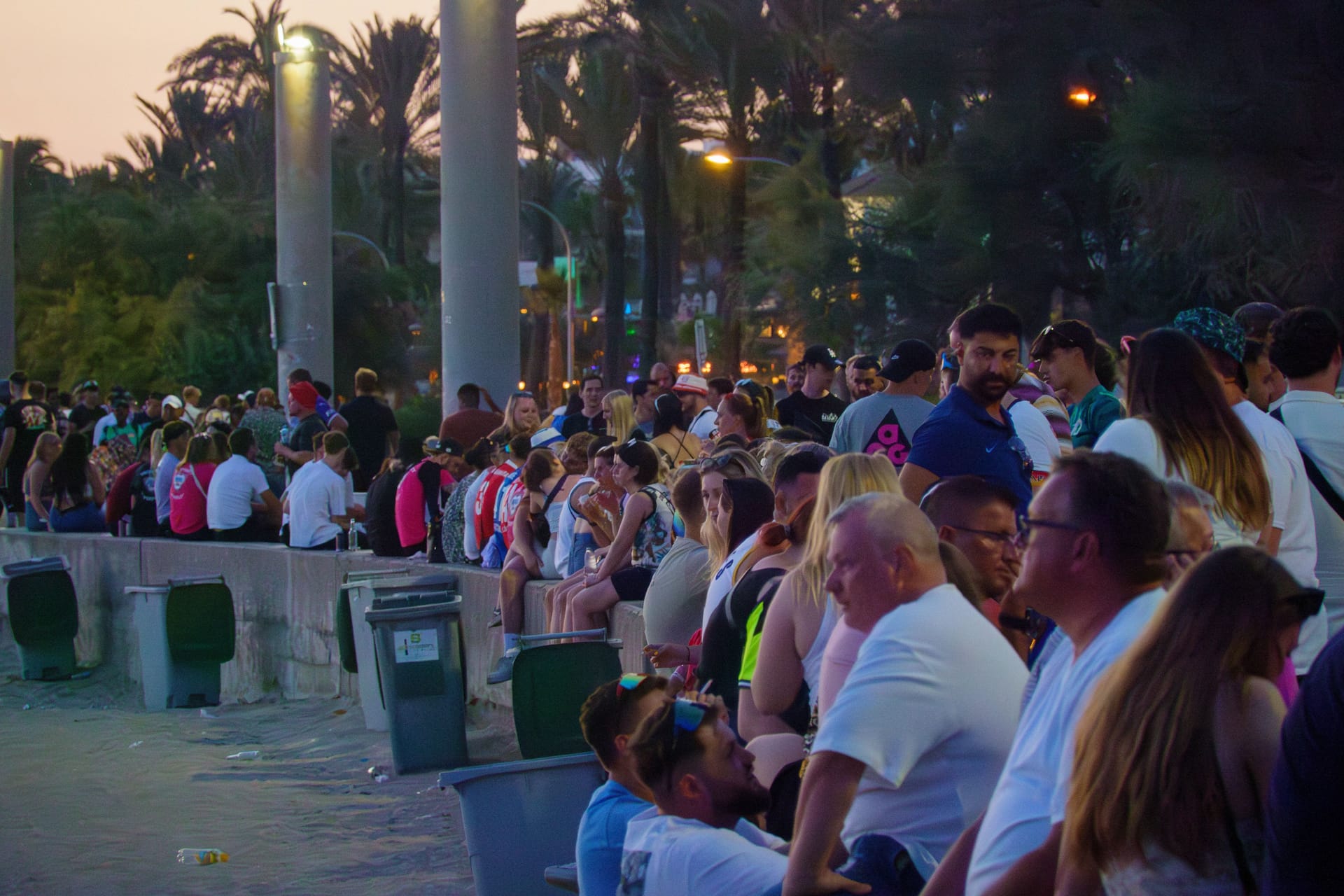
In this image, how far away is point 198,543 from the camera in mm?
14266

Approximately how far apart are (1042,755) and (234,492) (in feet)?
41.5

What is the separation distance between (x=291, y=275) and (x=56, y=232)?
27.7m

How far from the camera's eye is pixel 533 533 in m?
9.70

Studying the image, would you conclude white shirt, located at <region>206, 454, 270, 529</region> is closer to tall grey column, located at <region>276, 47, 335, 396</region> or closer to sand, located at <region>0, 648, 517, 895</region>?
sand, located at <region>0, 648, 517, 895</region>

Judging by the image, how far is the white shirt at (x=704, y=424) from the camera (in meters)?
11.3

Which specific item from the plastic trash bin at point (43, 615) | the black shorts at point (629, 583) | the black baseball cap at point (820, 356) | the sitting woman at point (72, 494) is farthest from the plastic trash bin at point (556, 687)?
the sitting woman at point (72, 494)

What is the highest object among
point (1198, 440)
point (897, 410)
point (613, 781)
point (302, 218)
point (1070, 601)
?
point (302, 218)

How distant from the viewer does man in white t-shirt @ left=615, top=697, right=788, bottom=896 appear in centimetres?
384

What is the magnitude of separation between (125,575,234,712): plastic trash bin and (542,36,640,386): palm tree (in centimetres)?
2690

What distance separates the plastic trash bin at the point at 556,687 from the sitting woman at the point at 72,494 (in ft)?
35.5

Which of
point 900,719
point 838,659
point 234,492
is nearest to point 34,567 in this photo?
point 234,492

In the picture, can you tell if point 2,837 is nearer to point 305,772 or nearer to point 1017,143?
point 305,772

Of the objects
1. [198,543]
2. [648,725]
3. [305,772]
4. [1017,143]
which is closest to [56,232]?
[1017,143]

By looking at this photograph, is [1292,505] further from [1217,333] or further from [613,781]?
[613,781]
